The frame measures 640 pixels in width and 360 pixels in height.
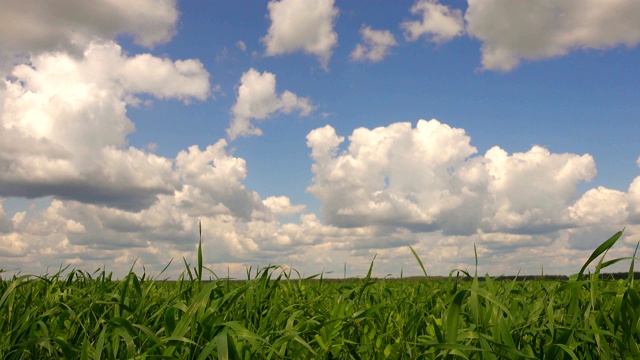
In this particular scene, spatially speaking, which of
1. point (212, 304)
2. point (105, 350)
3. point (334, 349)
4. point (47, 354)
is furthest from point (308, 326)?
point (47, 354)

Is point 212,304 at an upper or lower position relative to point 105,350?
upper

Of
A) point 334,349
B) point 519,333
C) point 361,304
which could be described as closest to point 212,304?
point 334,349

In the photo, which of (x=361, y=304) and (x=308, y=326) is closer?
(x=308, y=326)

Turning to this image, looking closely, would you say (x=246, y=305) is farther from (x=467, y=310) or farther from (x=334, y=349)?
(x=467, y=310)

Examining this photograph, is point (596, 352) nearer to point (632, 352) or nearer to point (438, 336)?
point (632, 352)

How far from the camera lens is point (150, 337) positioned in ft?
8.98

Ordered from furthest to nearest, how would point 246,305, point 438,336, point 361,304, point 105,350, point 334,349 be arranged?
point 361,304 → point 246,305 → point 105,350 → point 334,349 → point 438,336

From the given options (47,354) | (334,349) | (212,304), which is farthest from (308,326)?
(47,354)

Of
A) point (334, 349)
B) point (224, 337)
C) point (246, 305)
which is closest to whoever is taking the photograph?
point (224, 337)

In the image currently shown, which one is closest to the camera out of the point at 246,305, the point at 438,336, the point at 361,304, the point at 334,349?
the point at 438,336

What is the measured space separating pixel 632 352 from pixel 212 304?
2425mm

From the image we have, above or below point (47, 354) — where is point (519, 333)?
above

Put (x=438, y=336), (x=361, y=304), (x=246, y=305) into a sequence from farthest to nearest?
(x=361, y=304) → (x=246, y=305) → (x=438, y=336)

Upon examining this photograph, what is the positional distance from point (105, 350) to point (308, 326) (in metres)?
1.26
